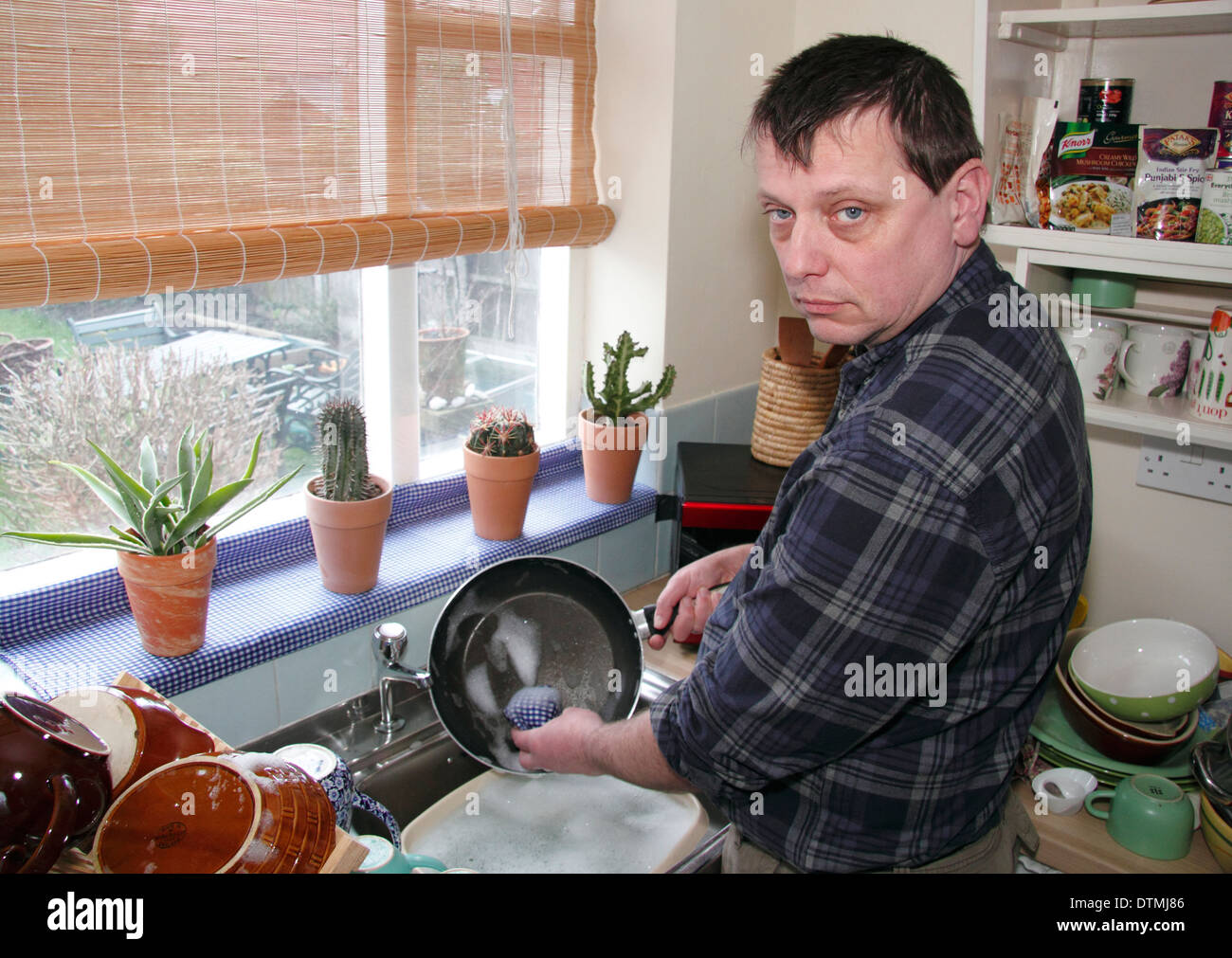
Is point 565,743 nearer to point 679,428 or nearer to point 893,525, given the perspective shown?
point 893,525

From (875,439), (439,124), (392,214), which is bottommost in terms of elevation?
(875,439)

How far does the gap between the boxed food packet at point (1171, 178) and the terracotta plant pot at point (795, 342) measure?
0.58 metres

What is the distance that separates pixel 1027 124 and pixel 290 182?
108 centimetres

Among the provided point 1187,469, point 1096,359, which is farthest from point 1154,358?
point 1187,469

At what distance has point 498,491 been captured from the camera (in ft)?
5.47

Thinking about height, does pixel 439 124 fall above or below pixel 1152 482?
above

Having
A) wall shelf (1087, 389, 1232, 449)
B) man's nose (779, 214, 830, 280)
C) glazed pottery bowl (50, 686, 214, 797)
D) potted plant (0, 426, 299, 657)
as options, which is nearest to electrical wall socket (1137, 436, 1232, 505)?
wall shelf (1087, 389, 1232, 449)

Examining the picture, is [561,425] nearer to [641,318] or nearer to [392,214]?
[641,318]

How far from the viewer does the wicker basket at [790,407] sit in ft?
6.13

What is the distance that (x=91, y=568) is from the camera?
144 centimetres

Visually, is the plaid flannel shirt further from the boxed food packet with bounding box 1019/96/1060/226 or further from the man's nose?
the boxed food packet with bounding box 1019/96/1060/226

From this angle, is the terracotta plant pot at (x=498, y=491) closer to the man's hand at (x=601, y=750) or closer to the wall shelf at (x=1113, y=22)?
the man's hand at (x=601, y=750)

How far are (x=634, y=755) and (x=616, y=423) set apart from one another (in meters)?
0.93
